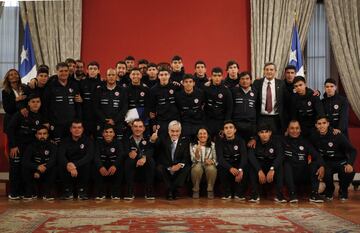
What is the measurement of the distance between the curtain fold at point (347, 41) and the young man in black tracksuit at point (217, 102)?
9.11ft

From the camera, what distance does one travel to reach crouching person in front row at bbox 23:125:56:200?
686 centimetres

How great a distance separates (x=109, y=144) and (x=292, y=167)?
97.6 inches

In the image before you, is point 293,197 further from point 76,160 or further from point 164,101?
point 76,160

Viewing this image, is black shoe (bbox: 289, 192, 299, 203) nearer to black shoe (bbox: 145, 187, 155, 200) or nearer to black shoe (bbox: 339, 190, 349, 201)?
black shoe (bbox: 339, 190, 349, 201)

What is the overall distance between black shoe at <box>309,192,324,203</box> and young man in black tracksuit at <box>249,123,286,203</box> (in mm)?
365

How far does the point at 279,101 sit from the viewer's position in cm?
725

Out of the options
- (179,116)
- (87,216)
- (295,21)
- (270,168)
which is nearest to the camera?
(87,216)

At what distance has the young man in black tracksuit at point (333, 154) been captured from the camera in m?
6.91

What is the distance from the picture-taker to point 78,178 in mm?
6957

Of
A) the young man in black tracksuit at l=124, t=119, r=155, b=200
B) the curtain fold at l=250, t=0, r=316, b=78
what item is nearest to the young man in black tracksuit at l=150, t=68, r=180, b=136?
the young man in black tracksuit at l=124, t=119, r=155, b=200

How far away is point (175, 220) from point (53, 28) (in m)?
5.21

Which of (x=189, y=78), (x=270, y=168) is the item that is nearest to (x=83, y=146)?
(x=189, y=78)

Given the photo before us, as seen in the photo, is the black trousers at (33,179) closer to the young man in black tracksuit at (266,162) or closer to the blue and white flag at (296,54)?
the young man in black tracksuit at (266,162)

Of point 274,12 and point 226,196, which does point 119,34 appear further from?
point 226,196
